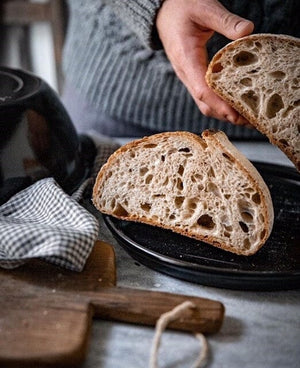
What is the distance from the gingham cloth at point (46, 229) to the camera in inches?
34.5

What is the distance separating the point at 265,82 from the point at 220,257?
298 mm

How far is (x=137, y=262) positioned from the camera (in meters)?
0.98

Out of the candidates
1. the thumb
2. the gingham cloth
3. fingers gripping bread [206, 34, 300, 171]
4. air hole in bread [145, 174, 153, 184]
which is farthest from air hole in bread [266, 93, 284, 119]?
the gingham cloth

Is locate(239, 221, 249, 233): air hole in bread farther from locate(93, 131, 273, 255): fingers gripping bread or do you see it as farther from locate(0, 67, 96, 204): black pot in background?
locate(0, 67, 96, 204): black pot in background

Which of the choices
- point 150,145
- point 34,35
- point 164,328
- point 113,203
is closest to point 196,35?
point 150,145

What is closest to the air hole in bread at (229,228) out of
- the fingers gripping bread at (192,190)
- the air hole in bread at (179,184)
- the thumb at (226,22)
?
the fingers gripping bread at (192,190)

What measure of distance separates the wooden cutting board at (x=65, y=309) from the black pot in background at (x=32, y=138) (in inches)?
8.6

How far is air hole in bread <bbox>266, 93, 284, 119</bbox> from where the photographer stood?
1002 mm

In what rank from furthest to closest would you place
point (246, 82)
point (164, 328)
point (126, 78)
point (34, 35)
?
point (34, 35)
point (126, 78)
point (246, 82)
point (164, 328)

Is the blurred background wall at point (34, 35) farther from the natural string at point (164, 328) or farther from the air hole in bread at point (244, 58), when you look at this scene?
the natural string at point (164, 328)

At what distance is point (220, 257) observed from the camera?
0.96m

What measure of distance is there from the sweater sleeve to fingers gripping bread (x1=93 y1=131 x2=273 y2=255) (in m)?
0.31

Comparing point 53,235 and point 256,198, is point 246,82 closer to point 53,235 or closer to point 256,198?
point 256,198

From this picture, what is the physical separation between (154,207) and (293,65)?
1.08ft
